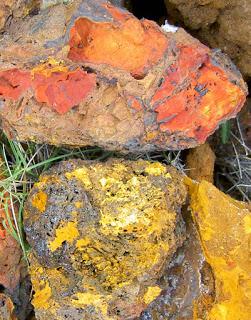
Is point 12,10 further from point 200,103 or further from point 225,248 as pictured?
point 225,248

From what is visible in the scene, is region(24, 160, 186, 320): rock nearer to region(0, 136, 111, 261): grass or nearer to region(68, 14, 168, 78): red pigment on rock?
region(0, 136, 111, 261): grass

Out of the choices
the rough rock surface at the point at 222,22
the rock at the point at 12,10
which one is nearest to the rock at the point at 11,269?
the rock at the point at 12,10

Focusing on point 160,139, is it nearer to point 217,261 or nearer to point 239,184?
point 217,261

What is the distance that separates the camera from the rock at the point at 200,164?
85.2 inches

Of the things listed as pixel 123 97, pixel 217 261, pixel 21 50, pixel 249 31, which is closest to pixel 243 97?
pixel 249 31

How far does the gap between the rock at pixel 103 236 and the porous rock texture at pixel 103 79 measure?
12cm

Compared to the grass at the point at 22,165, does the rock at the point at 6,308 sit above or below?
below

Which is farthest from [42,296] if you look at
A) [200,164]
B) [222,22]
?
[222,22]

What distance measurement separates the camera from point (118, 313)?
1785 millimetres

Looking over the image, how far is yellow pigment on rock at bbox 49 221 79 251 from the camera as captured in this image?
69.2 inches

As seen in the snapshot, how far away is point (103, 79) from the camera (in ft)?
5.65

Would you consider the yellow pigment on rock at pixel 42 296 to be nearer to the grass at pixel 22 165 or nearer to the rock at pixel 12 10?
the grass at pixel 22 165

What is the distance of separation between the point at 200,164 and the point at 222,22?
523 mm

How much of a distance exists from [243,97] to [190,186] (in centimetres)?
35
